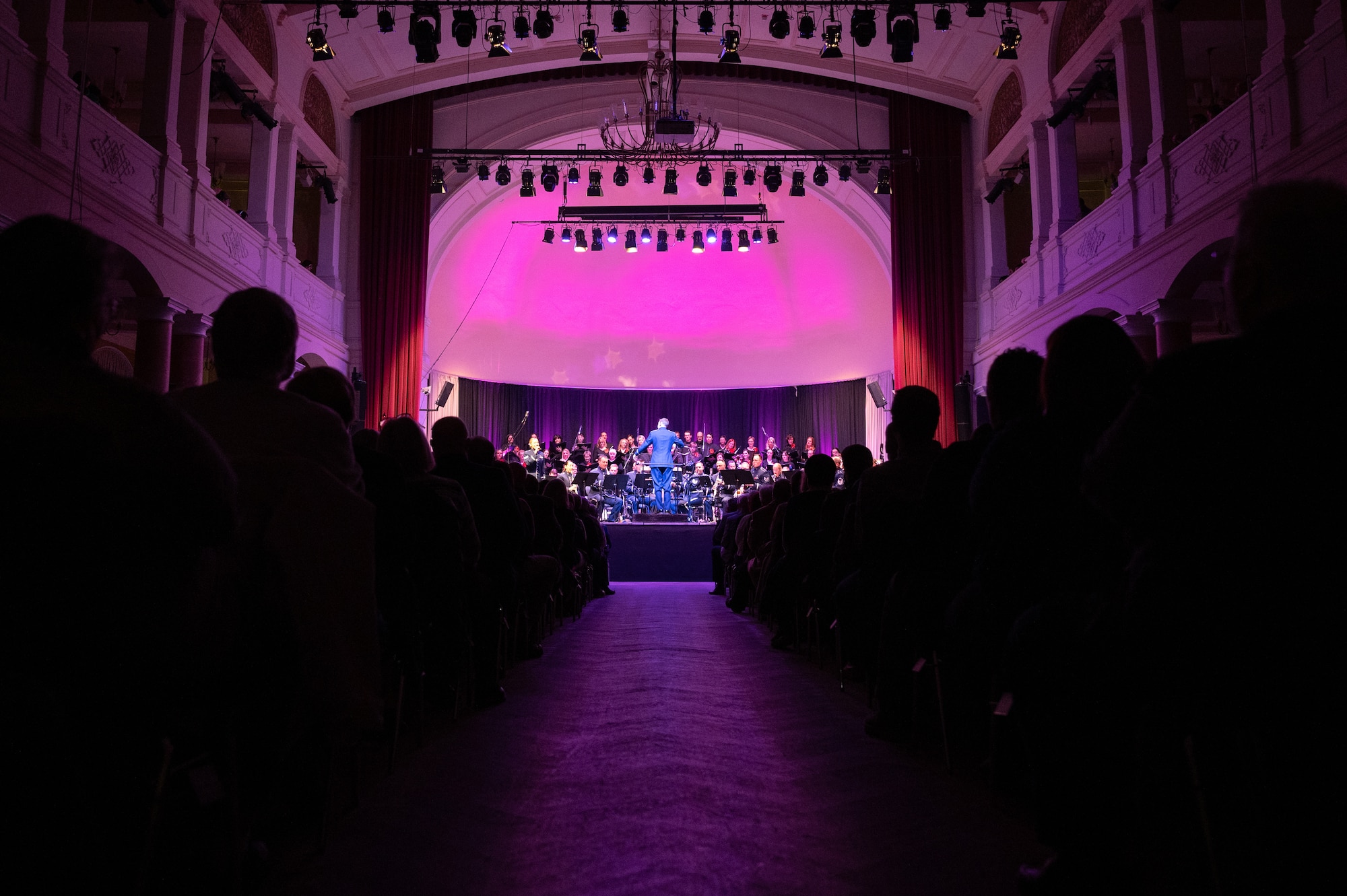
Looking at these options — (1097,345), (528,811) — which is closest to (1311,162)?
(1097,345)

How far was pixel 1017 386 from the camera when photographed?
196 cm

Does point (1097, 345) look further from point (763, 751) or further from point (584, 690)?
point (584, 690)

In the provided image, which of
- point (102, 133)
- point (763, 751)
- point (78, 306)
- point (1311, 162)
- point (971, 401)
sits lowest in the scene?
point (763, 751)

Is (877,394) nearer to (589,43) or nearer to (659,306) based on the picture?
(659,306)

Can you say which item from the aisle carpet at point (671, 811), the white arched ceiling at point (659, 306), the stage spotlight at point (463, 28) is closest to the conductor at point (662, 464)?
the white arched ceiling at point (659, 306)

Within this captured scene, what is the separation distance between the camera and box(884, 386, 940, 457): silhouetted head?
2652 millimetres

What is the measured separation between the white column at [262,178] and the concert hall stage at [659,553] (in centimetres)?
527

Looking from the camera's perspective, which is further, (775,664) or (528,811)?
(775,664)

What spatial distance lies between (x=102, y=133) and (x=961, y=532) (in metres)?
7.14

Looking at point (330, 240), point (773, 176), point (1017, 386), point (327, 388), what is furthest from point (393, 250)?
point (1017, 386)

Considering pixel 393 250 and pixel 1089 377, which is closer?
pixel 1089 377

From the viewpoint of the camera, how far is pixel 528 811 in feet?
6.17

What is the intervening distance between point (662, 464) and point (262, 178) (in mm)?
6701

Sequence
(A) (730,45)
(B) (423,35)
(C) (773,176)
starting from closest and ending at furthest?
(B) (423,35) → (A) (730,45) → (C) (773,176)
